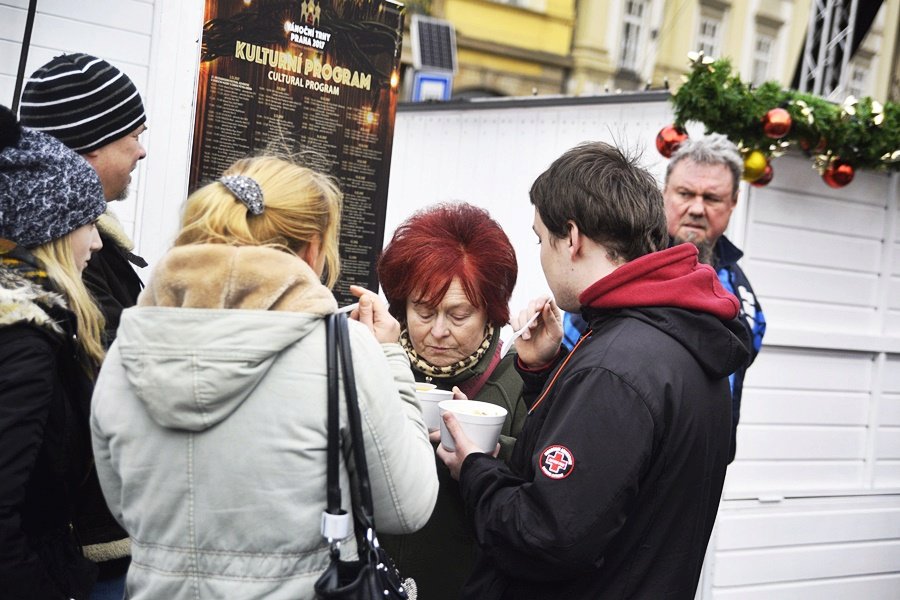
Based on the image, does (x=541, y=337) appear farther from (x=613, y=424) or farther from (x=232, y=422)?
(x=232, y=422)

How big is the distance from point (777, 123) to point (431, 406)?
3125mm

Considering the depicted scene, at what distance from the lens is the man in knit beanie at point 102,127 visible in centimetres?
263

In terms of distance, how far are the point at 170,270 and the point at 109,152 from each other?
1160 millimetres

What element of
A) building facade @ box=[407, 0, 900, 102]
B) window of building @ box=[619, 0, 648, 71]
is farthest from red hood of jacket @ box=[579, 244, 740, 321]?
window of building @ box=[619, 0, 648, 71]

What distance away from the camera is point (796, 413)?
5273 millimetres

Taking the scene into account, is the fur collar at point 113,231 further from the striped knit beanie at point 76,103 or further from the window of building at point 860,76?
the window of building at point 860,76

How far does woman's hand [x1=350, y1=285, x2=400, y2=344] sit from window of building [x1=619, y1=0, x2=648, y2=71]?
23.6 meters

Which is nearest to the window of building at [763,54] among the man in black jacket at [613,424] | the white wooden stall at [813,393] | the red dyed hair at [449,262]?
the white wooden stall at [813,393]

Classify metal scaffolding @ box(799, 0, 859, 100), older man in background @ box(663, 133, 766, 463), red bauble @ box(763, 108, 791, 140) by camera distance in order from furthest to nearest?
metal scaffolding @ box(799, 0, 859, 100)
red bauble @ box(763, 108, 791, 140)
older man in background @ box(663, 133, 766, 463)

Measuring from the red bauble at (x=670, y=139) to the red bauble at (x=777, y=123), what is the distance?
43cm

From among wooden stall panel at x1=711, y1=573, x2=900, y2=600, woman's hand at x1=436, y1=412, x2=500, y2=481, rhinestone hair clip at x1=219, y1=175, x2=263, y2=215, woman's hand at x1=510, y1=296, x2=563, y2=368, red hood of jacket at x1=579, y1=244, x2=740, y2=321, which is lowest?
wooden stall panel at x1=711, y1=573, x2=900, y2=600

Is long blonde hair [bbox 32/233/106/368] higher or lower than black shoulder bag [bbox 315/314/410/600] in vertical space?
higher

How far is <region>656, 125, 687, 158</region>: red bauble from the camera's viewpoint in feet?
16.2

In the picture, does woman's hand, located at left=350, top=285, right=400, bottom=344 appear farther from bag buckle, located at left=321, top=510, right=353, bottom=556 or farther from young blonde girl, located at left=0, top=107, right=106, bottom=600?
young blonde girl, located at left=0, top=107, right=106, bottom=600
